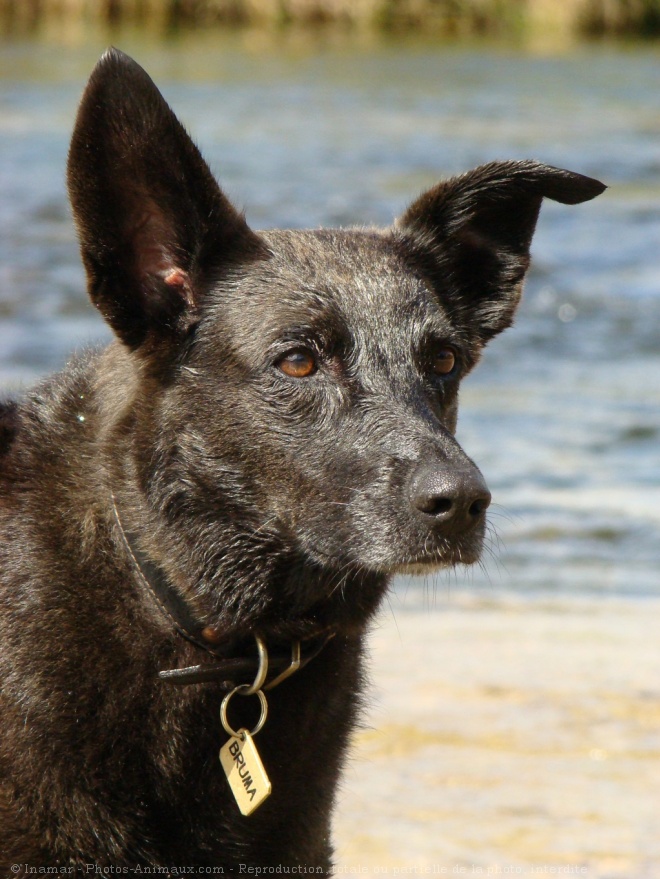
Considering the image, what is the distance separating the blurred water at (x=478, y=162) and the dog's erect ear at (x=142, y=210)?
34.6 inches

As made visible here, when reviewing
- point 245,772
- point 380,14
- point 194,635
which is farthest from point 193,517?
point 380,14

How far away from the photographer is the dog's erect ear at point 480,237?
3.69 m

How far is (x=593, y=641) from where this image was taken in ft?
18.9

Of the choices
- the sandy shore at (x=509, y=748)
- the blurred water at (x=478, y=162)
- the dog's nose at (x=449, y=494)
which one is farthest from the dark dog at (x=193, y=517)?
the blurred water at (x=478, y=162)

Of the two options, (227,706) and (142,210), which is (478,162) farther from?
(227,706)

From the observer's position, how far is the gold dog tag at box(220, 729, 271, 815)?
9.80 feet

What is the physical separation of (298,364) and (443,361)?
0.40 m

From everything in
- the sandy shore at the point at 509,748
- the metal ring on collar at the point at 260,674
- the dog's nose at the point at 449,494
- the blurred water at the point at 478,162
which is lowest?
the blurred water at the point at 478,162

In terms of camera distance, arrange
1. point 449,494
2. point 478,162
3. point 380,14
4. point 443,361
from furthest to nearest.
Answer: point 380,14 → point 478,162 → point 443,361 → point 449,494

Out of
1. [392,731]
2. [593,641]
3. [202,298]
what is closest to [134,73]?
[202,298]

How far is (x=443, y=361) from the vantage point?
11.3 ft

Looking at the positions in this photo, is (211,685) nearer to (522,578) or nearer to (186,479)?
(186,479)

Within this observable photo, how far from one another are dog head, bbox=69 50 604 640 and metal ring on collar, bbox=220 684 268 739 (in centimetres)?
15

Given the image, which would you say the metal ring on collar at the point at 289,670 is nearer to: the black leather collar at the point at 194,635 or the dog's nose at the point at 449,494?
the black leather collar at the point at 194,635
